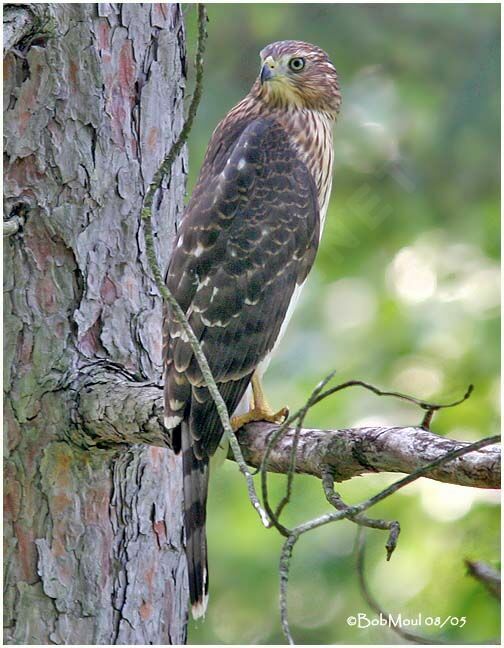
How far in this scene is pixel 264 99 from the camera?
11.7ft

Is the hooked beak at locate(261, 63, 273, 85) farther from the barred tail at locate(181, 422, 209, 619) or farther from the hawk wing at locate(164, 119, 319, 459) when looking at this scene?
the barred tail at locate(181, 422, 209, 619)

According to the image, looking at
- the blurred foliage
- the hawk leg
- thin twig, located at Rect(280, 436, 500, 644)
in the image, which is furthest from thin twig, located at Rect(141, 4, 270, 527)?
the blurred foliage

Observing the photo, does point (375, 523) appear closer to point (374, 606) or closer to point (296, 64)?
point (374, 606)

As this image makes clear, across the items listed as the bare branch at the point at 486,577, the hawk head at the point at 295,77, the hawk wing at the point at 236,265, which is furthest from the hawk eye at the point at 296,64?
the bare branch at the point at 486,577

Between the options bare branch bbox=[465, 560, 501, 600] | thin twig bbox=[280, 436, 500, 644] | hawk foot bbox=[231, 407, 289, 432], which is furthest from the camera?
hawk foot bbox=[231, 407, 289, 432]

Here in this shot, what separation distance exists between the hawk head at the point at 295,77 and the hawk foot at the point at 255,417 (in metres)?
1.07

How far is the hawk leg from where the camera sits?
305 cm

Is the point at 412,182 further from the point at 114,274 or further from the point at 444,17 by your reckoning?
the point at 114,274

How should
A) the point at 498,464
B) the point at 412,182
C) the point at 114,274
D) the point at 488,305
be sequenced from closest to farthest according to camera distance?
the point at 498,464 < the point at 114,274 < the point at 488,305 < the point at 412,182

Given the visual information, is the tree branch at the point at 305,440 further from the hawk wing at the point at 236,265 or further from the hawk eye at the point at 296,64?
the hawk eye at the point at 296,64

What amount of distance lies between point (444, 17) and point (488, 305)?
2847 millimetres

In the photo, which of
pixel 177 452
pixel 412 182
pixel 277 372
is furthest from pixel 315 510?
pixel 412 182

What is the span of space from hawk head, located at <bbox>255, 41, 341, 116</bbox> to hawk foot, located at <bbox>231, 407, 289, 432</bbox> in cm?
107

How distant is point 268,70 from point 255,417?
114 cm
